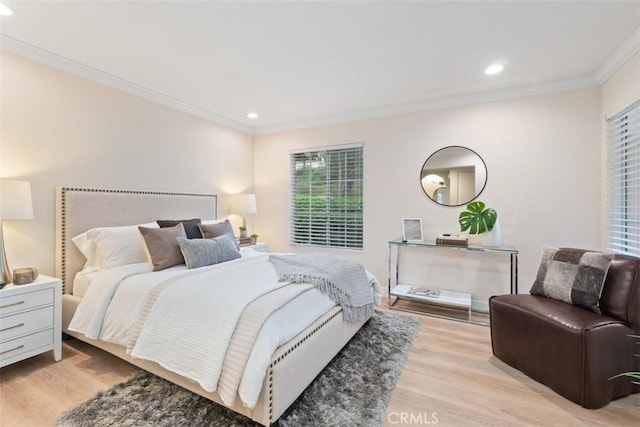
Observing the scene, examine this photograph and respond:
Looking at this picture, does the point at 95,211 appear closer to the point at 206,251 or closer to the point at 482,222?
the point at 206,251

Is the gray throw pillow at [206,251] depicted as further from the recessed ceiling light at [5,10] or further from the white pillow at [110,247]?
the recessed ceiling light at [5,10]

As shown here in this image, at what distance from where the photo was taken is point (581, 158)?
290 centimetres

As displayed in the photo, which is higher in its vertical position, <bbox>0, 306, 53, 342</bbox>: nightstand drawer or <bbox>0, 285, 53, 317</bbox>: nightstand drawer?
<bbox>0, 285, 53, 317</bbox>: nightstand drawer

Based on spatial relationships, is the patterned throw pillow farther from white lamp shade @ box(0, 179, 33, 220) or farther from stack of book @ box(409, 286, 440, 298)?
white lamp shade @ box(0, 179, 33, 220)

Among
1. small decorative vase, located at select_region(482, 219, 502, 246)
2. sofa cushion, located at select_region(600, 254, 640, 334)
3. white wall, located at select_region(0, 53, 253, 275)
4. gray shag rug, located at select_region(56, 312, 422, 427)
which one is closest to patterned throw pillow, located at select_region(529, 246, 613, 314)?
sofa cushion, located at select_region(600, 254, 640, 334)

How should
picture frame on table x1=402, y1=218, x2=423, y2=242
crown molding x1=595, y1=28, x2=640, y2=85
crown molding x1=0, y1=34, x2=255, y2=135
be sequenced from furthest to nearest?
picture frame on table x1=402, y1=218, x2=423, y2=242 → crown molding x1=0, y1=34, x2=255, y2=135 → crown molding x1=595, y1=28, x2=640, y2=85

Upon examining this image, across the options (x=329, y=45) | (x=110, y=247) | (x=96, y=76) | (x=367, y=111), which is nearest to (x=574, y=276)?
(x=329, y=45)

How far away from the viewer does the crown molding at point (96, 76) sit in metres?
2.32

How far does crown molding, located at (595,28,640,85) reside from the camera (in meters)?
2.18

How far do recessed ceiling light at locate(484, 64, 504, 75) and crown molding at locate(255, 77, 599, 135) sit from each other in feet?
1.57

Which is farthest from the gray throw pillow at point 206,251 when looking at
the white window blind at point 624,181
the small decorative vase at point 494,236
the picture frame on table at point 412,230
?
the white window blind at point 624,181

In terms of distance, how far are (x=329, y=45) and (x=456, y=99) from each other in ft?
6.17

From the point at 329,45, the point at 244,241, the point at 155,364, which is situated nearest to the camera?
the point at 155,364

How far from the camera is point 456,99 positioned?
3371 millimetres
